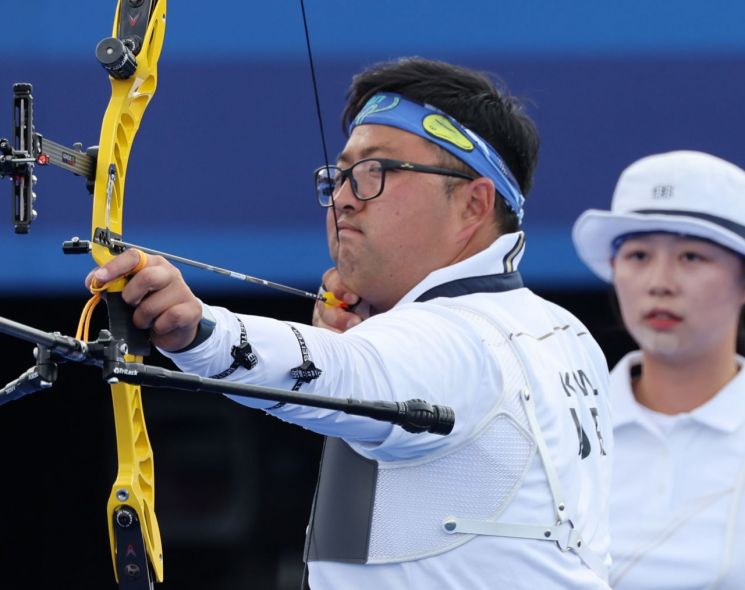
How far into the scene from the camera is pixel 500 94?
11.2ft

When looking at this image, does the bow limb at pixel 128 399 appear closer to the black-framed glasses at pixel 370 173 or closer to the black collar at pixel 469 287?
Result: the black-framed glasses at pixel 370 173

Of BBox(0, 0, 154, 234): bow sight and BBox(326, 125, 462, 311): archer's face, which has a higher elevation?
BBox(0, 0, 154, 234): bow sight

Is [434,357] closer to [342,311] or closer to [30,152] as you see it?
[30,152]

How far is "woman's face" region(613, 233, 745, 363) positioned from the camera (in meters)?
3.95

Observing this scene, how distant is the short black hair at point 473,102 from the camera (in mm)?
3299

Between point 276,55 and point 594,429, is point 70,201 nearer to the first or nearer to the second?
point 276,55

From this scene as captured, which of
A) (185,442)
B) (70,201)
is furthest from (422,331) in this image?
(185,442)

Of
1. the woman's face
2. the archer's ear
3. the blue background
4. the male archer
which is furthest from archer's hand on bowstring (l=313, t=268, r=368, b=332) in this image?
the blue background

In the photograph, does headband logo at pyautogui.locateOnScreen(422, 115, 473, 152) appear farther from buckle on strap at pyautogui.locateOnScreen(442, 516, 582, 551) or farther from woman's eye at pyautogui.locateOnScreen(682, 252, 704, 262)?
woman's eye at pyautogui.locateOnScreen(682, 252, 704, 262)

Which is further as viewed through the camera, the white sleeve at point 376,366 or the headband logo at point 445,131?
the headband logo at point 445,131

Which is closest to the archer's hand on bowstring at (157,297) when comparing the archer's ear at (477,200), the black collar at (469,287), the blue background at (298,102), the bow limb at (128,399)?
the bow limb at (128,399)

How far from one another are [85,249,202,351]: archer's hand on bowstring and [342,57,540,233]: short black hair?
116cm

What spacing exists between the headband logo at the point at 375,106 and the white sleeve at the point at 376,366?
0.73m

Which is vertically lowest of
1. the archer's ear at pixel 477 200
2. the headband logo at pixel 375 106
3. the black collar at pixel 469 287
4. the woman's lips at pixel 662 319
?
the woman's lips at pixel 662 319
